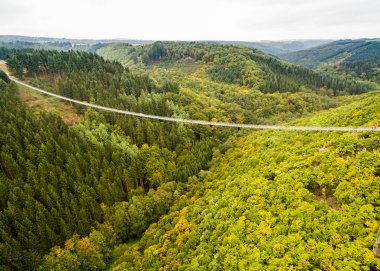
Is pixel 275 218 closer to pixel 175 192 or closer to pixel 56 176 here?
pixel 175 192

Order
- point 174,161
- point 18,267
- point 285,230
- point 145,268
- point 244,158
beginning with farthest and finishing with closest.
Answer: point 174,161
point 244,158
point 18,267
point 145,268
point 285,230

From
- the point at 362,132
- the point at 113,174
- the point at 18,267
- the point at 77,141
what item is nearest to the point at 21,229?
the point at 18,267

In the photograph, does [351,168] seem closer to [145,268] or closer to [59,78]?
[145,268]

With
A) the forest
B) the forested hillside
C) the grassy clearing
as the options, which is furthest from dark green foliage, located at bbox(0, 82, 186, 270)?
the grassy clearing

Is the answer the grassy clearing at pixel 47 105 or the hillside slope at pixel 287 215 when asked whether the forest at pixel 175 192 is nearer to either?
the hillside slope at pixel 287 215

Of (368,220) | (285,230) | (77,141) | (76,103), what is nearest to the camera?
(368,220)

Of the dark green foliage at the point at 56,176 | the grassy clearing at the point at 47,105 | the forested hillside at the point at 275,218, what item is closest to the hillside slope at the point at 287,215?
the forested hillside at the point at 275,218

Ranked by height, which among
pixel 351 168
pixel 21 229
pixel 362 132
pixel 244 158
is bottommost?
pixel 21 229

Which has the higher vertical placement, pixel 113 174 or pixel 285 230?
pixel 285 230
